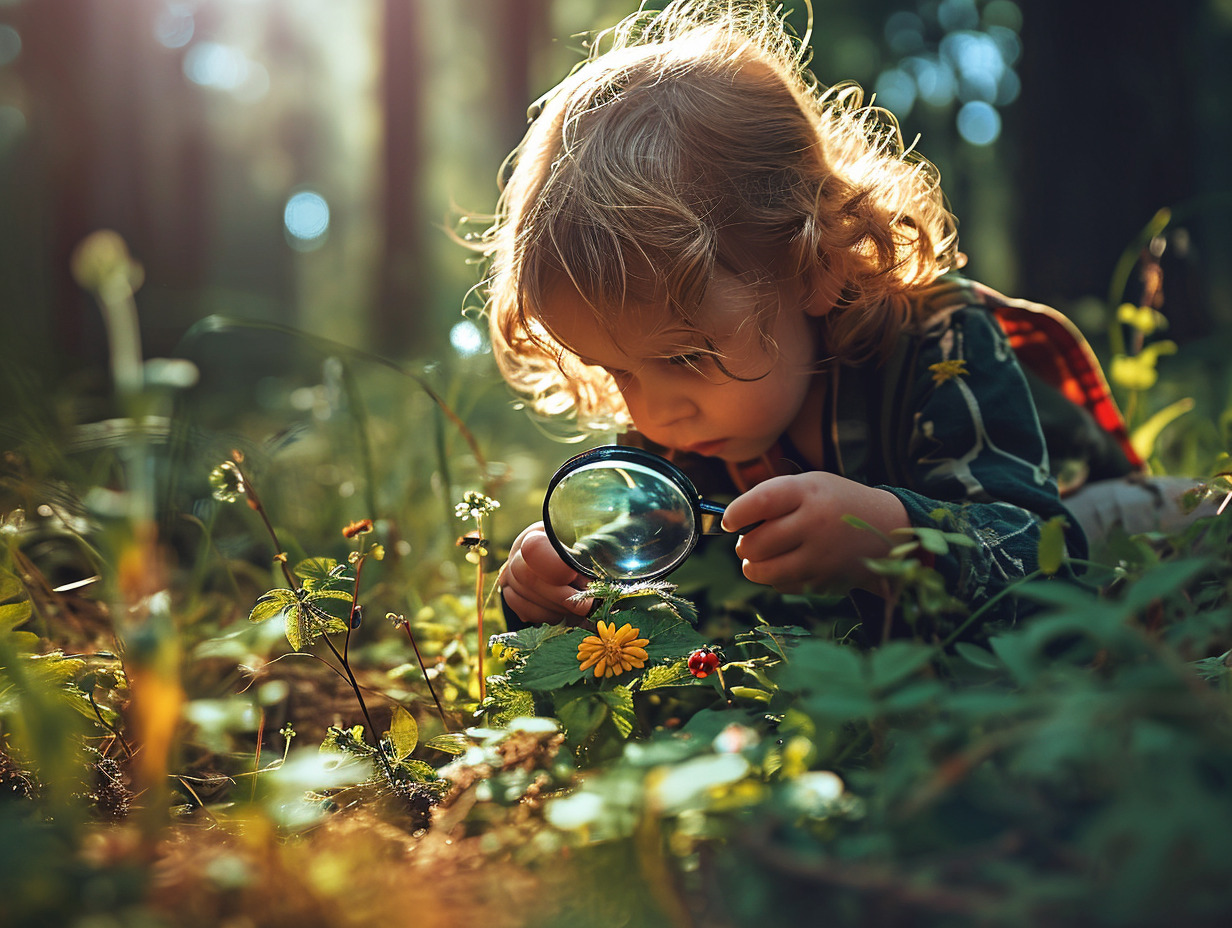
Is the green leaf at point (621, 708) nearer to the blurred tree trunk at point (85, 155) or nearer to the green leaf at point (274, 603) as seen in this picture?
the green leaf at point (274, 603)

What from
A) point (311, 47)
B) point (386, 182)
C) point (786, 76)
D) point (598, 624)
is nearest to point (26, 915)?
point (598, 624)

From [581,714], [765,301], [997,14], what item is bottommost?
[581,714]

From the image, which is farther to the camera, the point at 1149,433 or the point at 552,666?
the point at 1149,433

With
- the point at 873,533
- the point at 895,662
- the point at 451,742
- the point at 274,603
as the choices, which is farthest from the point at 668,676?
the point at 274,603

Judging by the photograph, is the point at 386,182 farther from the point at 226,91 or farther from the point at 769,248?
the point at 226,91

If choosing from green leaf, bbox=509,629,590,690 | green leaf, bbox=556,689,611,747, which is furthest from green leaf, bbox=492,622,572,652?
green leaf, bbox=556,689,611,747

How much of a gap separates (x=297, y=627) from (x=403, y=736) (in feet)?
0.81

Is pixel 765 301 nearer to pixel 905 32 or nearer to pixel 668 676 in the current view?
pixel 668 676

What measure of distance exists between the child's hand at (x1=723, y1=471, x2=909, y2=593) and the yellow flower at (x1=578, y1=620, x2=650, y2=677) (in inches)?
10.0

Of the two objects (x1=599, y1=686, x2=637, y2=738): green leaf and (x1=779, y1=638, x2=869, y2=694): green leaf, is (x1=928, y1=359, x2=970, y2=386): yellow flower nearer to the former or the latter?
(x1=599, y1=686, x2=637, y2=738): green leaf

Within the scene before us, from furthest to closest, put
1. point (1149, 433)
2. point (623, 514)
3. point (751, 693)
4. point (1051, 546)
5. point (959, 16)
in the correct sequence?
1. point (959, 16)
2. point (1149, 433)
3. point (623, 514)
4. point (751, 693)
5. point (1051, 546)

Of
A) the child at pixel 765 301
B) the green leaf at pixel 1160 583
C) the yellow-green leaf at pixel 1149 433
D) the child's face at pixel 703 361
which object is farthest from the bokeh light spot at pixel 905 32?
the green leaf at pixel 1160 583

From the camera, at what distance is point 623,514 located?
5.30 feet

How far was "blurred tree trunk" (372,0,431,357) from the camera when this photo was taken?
1080 cm
